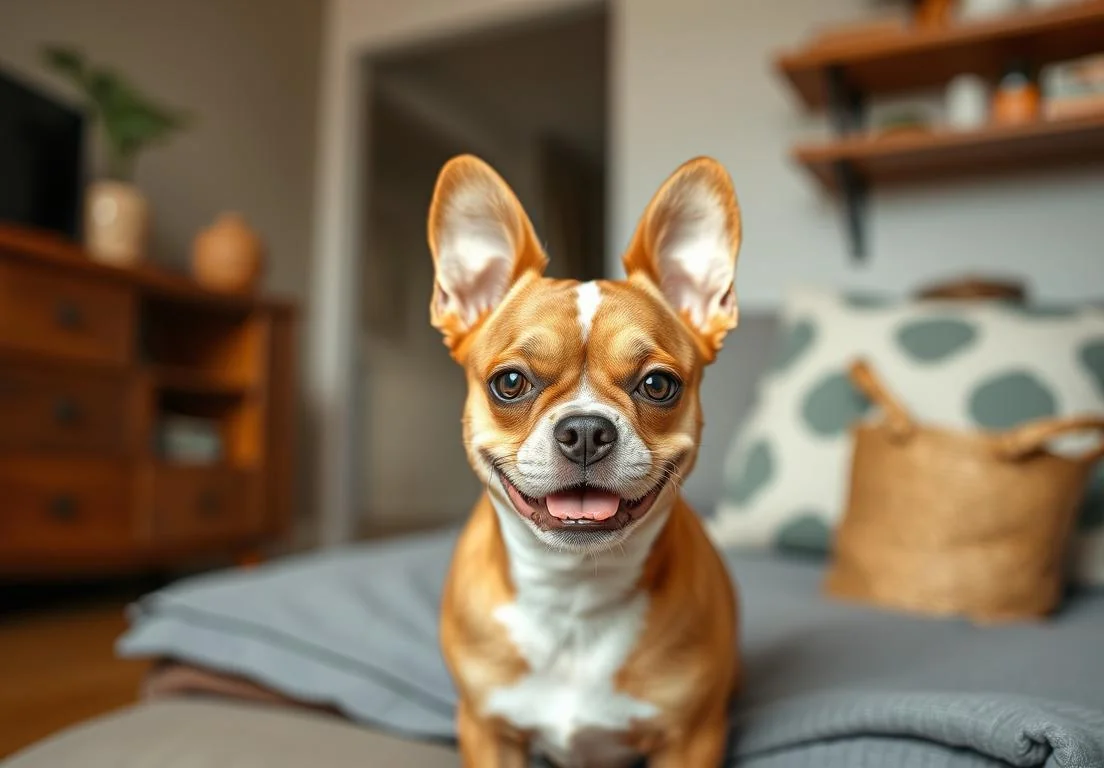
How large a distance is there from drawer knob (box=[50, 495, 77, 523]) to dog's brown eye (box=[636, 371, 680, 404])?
1849 mm

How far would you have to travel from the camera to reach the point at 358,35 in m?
3.53

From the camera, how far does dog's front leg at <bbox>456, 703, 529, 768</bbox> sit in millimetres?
591

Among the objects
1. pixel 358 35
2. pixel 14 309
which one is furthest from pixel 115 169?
pixel 358 35

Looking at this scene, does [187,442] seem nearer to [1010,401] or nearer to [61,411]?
[61,411]

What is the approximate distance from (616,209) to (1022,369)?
173 cm

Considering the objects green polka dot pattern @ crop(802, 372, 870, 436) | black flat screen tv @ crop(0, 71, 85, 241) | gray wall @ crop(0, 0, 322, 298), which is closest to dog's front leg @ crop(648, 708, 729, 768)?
green polka dot pattern @ crop(802, 372, 870, 436)

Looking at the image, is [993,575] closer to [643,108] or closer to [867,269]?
[867,269]

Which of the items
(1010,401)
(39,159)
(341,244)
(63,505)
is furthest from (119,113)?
(1010,401)

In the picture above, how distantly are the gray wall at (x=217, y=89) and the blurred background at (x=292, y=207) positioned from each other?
1 cm

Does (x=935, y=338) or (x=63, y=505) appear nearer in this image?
(x=935, y=338)

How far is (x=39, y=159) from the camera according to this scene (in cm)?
215

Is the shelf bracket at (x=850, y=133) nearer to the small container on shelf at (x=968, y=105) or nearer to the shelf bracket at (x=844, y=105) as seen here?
the shelf bracket at (x=844, y=105)

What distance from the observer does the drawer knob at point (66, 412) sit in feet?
6.42

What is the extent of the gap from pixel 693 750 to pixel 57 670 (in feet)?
4.41
